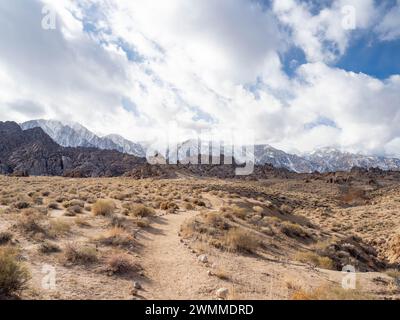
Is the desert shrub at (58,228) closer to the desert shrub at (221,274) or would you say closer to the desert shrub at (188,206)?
the desert shrub at (221,274)

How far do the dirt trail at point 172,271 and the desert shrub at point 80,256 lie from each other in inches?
69.4

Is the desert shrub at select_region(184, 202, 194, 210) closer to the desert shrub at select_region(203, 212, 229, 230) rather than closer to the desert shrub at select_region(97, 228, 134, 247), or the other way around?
the desert shrub at select_region(203, 212, 229, 230)

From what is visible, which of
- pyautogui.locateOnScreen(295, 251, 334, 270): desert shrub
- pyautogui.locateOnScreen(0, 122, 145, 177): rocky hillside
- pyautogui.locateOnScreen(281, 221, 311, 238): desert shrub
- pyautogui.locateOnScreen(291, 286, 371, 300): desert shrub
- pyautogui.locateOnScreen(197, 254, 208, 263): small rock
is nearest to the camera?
pyautogui.locateOnScreen(291, 286, 371, 300): desert shrub

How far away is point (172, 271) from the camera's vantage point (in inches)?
403

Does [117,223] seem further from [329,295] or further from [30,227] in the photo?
[329,295]

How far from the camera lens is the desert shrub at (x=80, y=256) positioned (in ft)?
32.0

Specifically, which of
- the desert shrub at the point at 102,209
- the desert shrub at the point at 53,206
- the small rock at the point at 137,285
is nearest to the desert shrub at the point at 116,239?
Result: the small rock at the point at 137,285

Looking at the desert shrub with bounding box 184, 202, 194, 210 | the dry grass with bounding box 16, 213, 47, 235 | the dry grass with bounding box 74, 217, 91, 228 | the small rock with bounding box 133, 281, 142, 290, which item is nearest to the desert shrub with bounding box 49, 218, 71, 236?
the dry grass with bounding box 16, 213, 47, 235

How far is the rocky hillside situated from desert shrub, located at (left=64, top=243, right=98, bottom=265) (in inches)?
4418

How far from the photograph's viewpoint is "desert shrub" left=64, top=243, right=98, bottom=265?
9.75 m

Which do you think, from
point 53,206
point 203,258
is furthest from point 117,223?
point 53,206
